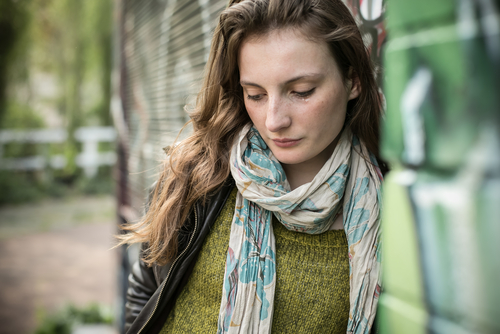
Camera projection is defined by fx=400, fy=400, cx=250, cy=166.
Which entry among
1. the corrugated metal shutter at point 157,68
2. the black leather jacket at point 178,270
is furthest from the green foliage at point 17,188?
the black leather jacket at point 178,270

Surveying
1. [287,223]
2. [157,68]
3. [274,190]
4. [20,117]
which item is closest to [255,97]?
[274,190]

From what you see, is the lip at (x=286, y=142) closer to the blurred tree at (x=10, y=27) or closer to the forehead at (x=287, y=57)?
the forehead at (x=287, y=57)

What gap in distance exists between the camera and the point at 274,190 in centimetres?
154

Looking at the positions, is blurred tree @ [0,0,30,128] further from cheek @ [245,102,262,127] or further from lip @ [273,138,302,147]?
lip @ [273,138,302,147]

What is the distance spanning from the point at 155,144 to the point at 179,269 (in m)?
3.56

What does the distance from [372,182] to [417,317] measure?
87 centimetres

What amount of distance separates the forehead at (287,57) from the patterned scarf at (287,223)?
347mm

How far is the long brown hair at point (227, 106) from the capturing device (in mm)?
1405

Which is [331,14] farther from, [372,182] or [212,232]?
[212,232]

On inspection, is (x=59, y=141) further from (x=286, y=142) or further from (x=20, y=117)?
(x=286, y=142)

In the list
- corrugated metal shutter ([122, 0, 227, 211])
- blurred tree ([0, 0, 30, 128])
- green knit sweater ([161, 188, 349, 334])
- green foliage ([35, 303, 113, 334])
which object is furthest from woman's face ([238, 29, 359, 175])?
blurred tree ([0, 0, 30, 128])

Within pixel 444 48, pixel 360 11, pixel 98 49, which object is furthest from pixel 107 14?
pixel 444 48

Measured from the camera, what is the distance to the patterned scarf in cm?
142

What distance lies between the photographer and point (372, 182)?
157cm
